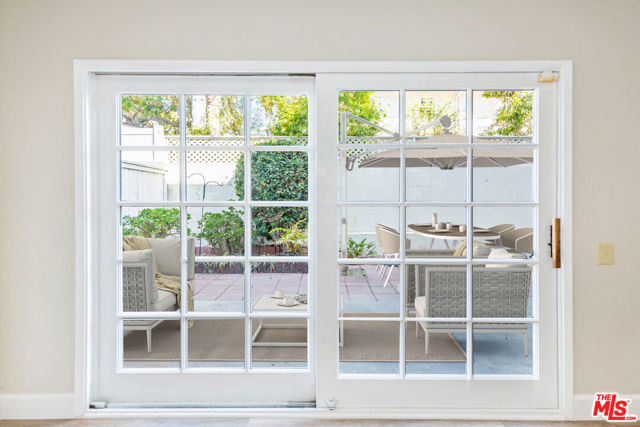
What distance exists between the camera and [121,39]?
6.75 feet

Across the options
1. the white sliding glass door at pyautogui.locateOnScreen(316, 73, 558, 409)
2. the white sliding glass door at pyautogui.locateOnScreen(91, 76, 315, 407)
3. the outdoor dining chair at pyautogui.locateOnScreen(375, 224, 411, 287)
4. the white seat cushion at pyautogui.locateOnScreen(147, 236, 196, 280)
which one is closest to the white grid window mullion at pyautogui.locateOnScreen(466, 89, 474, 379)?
A: the white sliding glass door at pyautogui.locateOnScreen(316, 73, 558, 409)

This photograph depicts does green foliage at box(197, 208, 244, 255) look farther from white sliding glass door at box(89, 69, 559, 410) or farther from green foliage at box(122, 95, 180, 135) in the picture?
green foliage at box(122, 95, 180, 135)

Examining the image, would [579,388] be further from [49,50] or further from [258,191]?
[49,50]

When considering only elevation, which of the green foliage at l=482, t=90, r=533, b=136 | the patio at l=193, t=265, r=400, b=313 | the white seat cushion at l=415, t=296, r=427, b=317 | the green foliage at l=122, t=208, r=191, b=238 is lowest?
the white seat cushion at l=415, t=296, r=427, b=317

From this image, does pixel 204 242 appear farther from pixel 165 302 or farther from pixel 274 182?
pixel 274 182

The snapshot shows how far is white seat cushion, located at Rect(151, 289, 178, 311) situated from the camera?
217 centimetres

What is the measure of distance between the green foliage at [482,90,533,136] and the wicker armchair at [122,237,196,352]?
70.4 inches

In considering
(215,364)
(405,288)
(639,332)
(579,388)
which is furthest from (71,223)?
(639,332)

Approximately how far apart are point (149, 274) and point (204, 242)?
36cm

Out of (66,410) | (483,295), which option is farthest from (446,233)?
(66,410)

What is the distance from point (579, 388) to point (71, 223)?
2837 millimetres

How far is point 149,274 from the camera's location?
2180 mm

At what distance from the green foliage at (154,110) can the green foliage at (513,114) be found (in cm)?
169

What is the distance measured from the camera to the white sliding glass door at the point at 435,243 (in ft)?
6.88
